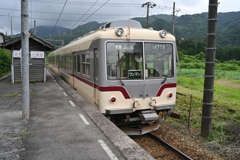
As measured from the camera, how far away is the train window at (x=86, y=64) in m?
7.79

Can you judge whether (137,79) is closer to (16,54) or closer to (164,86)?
(164,86)

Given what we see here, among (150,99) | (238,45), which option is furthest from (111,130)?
(238,45)

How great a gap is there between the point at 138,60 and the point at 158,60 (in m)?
0.66

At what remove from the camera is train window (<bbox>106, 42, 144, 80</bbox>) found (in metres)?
6.32

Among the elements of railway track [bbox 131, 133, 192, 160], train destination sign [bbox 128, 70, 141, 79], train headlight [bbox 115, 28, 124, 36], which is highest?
train headlight [bbox 115, 28, 124, 36]

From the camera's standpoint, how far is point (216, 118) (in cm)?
905

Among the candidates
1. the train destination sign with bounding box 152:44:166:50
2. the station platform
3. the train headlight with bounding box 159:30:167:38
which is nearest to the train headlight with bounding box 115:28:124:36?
the train destination sign with bounding box 152:44:166:50

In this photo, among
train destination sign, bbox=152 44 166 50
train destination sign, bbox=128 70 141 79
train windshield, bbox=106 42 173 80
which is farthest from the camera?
train destination sign, bbox=152 44 166 50

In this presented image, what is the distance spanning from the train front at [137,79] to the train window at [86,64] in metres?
1.63

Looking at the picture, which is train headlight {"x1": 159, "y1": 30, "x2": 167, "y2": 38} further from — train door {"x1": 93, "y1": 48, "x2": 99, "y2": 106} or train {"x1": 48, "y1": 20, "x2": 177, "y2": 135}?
train door {"x1": 93, "y1": 48, "x2": 99, "y2": 106}

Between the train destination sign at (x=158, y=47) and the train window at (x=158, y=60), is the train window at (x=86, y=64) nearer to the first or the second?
the train window at (x=158, y=60)

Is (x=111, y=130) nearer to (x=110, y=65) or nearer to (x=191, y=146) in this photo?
(x=110, y=65)

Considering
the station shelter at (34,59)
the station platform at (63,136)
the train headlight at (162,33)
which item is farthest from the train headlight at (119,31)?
the station shelter at (34,59)

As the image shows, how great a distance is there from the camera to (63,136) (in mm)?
5188
